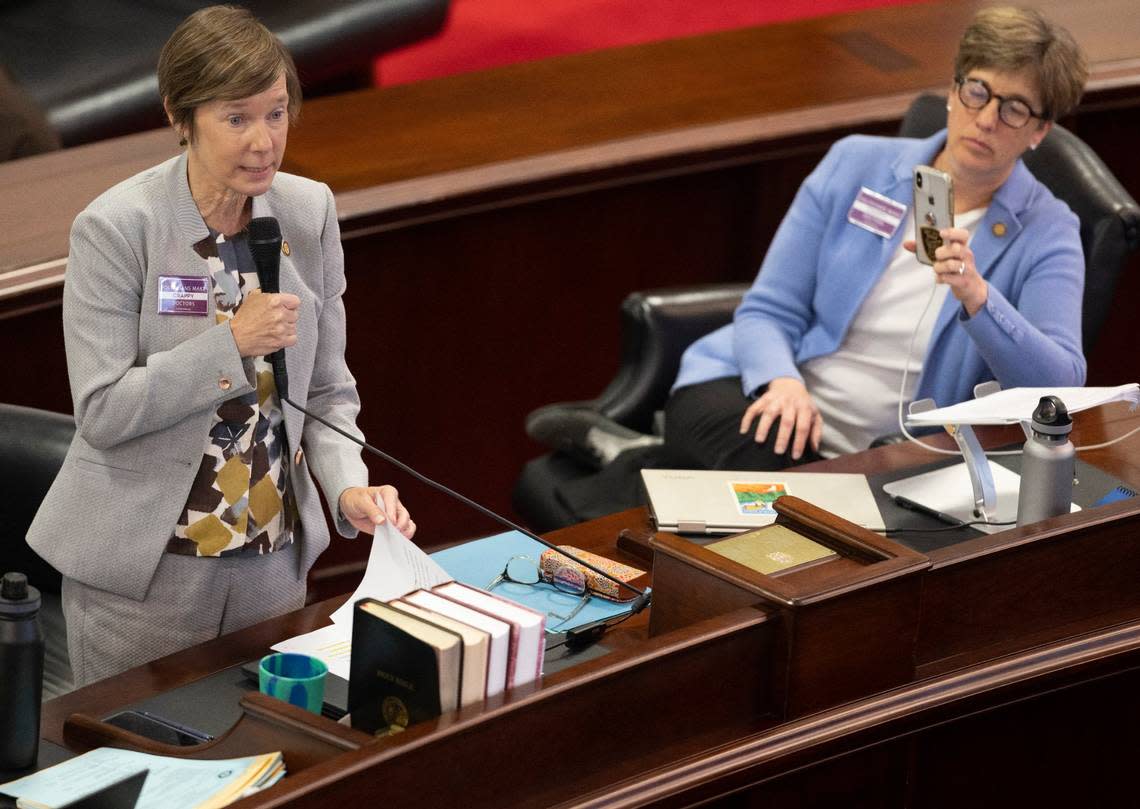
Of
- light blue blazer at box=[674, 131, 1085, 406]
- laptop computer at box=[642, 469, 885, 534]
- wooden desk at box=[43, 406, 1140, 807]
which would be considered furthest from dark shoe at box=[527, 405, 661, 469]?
wooden desk at box=[43, 406, 1140, 807]

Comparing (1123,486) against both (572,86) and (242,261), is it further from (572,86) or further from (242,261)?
(572,86)

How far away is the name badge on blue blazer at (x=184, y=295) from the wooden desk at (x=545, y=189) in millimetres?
1188

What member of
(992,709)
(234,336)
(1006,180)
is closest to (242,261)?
(234,336)

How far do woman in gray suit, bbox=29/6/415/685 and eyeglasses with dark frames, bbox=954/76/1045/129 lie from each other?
3.67 ft

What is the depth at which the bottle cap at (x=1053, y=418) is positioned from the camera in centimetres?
210

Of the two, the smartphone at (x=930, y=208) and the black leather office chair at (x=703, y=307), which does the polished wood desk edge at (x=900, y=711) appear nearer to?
the smartphone at (x=930, y=208)

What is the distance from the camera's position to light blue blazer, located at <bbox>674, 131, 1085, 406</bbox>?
8.61 ft

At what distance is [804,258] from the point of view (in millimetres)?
2922

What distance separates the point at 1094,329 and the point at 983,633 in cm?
112

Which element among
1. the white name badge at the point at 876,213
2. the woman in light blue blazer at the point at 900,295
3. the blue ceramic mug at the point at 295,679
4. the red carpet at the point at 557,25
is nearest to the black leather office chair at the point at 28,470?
the blue ceramic mug at the point at 295,679

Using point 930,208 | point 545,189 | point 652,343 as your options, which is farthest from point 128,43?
point 930,208

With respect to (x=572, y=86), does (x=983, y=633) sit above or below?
below

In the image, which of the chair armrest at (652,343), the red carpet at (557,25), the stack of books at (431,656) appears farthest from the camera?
the red carpet at (557,25)

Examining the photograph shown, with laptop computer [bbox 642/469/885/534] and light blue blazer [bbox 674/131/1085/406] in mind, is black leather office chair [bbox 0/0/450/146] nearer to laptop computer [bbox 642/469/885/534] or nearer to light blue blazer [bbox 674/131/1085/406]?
light blue blazer [bbox 674/131/1085/406]
